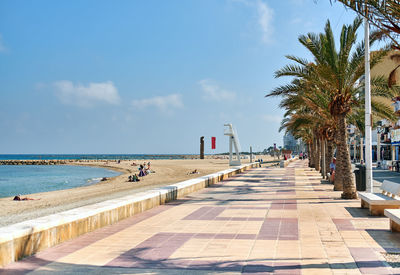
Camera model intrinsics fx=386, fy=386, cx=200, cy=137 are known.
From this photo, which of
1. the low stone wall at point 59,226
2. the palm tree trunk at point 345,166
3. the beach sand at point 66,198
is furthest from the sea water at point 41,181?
the palm tree trunk at point 345,166

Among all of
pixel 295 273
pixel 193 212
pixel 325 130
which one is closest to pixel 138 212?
pixel 193 212

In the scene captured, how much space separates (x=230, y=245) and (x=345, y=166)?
27.8ft

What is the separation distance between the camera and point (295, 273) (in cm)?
451

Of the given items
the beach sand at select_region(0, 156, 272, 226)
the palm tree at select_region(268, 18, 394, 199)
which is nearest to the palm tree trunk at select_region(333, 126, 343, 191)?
the palm tree at select_region(268, 18, 394, 199)

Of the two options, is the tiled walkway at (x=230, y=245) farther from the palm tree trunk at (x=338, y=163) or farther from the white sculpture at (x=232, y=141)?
the white sculpture at (x=232, y=141)

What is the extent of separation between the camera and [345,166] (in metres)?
13.1

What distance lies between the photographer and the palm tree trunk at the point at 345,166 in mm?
12297

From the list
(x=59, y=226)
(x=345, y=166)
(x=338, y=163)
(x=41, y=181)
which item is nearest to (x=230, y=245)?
(x=59, y=226)

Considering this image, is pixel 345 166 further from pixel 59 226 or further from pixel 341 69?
pixel 59 226

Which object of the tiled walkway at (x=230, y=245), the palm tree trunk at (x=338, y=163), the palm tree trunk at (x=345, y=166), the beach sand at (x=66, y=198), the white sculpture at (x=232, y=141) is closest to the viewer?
the tiled walkway at (x=230, y=245)

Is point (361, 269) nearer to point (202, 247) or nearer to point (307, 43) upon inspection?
point (202, 247)

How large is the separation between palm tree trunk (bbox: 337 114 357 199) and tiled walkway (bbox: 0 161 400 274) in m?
2.79

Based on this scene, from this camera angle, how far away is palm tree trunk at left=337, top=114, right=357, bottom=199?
12297mm

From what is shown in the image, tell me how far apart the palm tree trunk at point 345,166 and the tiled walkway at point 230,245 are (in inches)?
110
